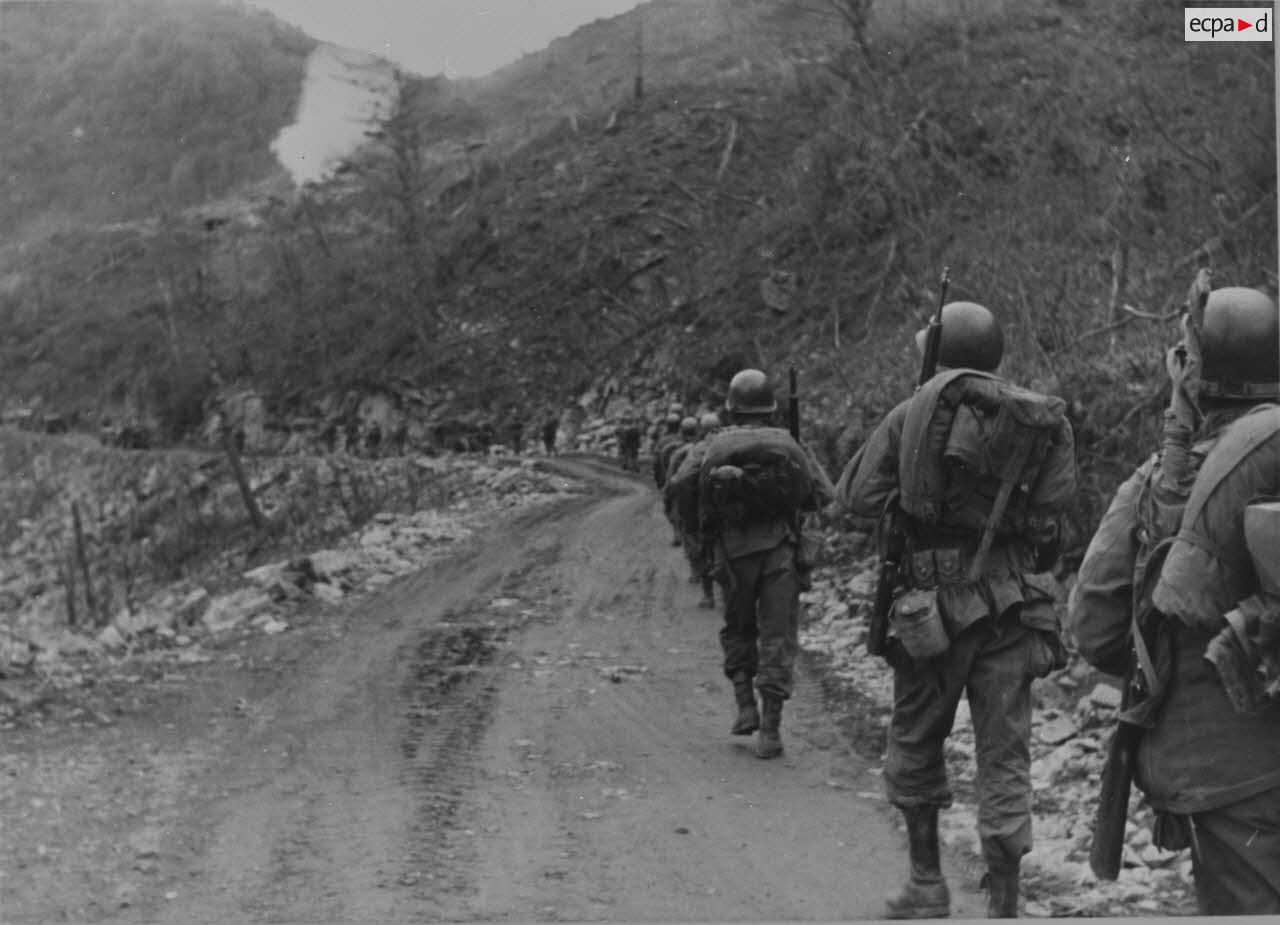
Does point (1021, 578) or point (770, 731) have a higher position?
point (1021, 578)

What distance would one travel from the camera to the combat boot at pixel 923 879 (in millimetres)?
4273

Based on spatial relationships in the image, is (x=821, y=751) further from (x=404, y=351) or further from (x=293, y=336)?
(x=293, y=336)

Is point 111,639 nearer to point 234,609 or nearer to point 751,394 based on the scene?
point 234,609

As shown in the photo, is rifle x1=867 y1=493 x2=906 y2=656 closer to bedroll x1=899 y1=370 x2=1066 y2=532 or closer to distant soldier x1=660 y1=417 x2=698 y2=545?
bedroll x1=899 y1=370 x2=1066 y2=532

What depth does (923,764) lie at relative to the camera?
4207 millimetres

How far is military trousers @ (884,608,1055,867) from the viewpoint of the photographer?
160 inches

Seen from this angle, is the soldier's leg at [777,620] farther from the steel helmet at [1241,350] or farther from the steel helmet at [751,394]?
the steel helmet at [1241,350]

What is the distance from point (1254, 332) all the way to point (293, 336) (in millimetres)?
47476

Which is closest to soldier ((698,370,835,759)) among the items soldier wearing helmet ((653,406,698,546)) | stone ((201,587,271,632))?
stone ((201,587,271,632))

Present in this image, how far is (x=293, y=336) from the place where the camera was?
48375 millimetres

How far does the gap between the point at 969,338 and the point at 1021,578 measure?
0.75 meters

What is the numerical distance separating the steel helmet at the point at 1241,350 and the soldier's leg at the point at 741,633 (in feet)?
11.4
